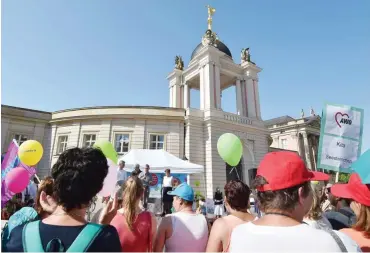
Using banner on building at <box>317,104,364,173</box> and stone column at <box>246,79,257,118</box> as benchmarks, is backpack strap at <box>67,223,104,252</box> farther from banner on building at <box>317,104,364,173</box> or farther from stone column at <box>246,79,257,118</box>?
stone column at <box>246,79,257,118</box>

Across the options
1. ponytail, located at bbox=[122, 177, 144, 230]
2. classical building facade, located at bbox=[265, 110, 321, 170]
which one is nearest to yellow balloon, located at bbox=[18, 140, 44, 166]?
ponytail, located at bbox=[122, 177, 144, 230]

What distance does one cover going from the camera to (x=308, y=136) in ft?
152

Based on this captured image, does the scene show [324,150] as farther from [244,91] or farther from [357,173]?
[244,91]

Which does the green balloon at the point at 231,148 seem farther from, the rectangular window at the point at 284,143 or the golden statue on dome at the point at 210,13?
the rectangular window at the point at 284,143

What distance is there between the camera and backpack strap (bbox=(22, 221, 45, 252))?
4.55 ft

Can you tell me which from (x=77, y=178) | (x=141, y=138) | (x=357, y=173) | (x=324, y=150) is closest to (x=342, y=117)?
(x=324, y=150)

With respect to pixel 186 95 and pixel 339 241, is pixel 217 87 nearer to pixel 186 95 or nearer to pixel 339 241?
pixel 186 95

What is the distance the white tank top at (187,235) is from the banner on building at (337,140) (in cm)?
357

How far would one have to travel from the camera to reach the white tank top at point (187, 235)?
2867 millimetres

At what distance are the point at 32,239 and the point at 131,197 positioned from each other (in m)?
A: 1.46

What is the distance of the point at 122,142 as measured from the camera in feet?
66.2

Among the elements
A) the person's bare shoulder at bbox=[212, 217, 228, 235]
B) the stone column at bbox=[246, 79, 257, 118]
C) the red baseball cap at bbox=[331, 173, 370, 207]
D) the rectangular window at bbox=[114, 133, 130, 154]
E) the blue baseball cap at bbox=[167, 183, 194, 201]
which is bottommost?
the person's bare shoulder at bbox=[212, 217, 228, 235]

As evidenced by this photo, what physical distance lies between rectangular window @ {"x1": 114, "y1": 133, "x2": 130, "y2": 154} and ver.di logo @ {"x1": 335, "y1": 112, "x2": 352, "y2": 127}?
675 inches

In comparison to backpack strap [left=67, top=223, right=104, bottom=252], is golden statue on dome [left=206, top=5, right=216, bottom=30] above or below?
above
